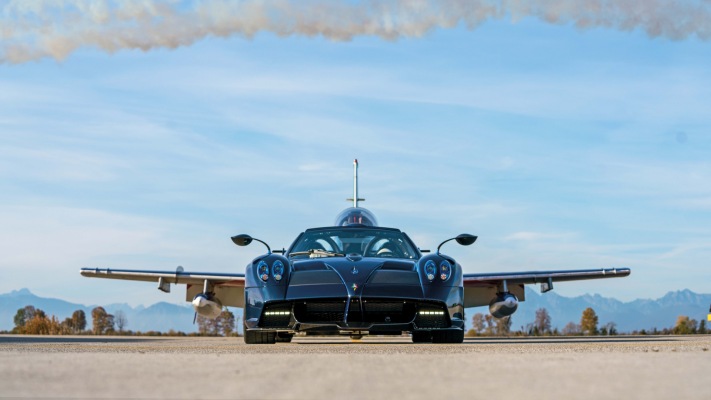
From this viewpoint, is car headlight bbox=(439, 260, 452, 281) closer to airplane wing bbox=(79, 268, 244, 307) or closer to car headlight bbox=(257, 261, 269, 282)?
car headlight bbox=(257, 261, 269, 282)

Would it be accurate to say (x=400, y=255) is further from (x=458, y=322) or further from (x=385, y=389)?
(x=385, y=389)

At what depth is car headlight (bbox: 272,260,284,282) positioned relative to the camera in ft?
35.4

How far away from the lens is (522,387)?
3986 mm

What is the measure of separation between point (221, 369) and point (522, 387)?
1.69 metres

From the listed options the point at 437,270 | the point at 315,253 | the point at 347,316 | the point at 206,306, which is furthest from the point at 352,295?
the point at 206,306

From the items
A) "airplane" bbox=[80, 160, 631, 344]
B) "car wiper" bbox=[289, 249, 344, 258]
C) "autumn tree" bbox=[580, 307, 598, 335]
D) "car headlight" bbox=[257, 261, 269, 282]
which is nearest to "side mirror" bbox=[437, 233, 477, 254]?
"airplane" bbox=[80, 160, 631, 344]

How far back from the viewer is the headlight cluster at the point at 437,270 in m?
10.9

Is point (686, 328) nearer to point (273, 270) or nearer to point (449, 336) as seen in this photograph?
point (449, 336)

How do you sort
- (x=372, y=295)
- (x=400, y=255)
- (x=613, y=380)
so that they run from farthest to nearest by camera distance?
(x=400, y=255) → (x=372, y=295) → (x=613, y=380)

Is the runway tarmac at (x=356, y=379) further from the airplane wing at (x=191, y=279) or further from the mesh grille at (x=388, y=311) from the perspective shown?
the airplane wing at (x=191, y=279)

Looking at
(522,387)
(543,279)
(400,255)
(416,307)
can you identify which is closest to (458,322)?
(416,307)

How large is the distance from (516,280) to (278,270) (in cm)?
1221

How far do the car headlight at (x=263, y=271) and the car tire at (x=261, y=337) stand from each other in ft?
2.65

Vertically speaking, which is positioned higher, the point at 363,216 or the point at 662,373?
the point at 363,216
